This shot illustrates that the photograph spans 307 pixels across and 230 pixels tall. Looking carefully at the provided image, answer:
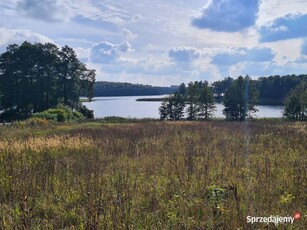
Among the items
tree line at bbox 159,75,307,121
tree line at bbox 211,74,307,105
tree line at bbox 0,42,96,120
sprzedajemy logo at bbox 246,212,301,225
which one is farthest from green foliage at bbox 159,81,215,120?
tree line at bbox 211,74,307,105

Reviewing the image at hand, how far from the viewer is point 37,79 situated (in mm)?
60250

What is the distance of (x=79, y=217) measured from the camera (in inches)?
A: 196

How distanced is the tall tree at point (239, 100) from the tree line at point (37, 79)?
104ft

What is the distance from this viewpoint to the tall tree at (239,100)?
67.7 metres

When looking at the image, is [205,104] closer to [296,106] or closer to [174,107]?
[174,107]

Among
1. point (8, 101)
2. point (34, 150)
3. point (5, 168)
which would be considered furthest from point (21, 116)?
point (5, 168)

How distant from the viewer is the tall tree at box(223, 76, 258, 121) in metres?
67.7

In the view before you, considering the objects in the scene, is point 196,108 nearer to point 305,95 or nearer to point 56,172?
point 305,95

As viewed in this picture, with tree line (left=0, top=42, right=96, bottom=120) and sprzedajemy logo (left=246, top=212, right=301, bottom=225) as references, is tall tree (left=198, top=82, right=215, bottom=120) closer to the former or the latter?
tree line (left=0, top=42, right=96, bottom=120)

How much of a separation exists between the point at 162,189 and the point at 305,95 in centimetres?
6184

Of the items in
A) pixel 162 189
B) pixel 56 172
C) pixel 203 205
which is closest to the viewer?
pixel 203 205

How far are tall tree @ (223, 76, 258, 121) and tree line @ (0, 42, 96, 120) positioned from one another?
104 feet

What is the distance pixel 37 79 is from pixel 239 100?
43.0 metres

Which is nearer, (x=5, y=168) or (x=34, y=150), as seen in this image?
(x=5, y=168)
